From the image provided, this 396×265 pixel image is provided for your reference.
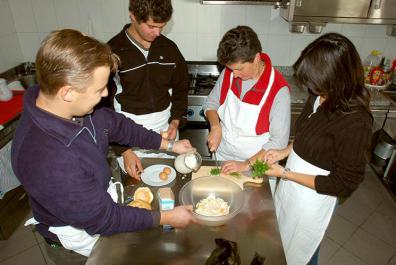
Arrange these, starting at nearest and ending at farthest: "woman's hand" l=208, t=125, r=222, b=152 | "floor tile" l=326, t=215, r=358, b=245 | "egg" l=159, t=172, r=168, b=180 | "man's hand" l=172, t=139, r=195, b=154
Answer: "egg" l=159, t=172, r=168, b=180
"man's hand" l=172, t=139, r=195, b=154
"woman's hand" l=208, t=125, r=222, b=152
"floor tile" l=326, t=215, r=358, b=245

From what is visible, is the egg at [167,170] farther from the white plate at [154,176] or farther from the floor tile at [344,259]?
the floor tile at [344,259]

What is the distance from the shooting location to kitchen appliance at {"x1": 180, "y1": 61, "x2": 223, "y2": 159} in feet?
8.91

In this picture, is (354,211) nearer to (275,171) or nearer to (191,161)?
(275,171)

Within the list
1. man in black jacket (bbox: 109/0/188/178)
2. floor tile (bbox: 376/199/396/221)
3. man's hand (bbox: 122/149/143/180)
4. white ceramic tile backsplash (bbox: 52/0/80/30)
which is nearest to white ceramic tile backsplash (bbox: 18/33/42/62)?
white ceramic tile backsplash (bbox: 52/0/80/30)

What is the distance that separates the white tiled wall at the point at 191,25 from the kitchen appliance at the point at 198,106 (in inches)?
5.2

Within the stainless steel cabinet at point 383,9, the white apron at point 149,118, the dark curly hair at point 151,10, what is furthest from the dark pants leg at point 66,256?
the stainless steel cabinet at point 383,9

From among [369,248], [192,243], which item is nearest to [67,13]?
[192,243]

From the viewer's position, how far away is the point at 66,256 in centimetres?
139

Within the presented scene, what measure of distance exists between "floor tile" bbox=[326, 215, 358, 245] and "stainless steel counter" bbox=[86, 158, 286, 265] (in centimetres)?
149

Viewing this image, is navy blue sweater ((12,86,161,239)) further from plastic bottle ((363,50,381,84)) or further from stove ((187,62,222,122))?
plastic bottle ((363,50,381,84))

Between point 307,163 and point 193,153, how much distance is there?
578 millimetres

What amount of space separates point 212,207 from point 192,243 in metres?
0.19

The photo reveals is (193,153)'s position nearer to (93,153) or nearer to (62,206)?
(93,153)

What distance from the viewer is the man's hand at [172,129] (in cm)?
210
